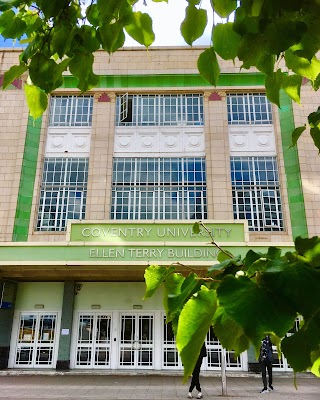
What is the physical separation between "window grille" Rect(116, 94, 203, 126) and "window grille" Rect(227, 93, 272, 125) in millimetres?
1445

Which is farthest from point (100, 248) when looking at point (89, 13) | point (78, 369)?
point (89, 13)

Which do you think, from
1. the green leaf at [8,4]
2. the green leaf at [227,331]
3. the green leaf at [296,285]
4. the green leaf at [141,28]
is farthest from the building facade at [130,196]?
the green leaf at [296,285]

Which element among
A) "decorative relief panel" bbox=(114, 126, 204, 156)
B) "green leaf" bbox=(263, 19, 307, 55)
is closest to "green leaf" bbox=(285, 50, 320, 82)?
"green leaf" bbox=(263, 19, 307, 55)

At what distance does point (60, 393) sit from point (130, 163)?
10.2 metres

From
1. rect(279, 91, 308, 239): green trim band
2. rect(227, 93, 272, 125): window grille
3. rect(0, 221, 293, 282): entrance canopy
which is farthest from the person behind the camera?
rect(227, 93, 272, 125): window grille

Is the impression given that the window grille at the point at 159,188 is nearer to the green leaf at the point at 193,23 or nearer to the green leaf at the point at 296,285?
the green leaf at the point at 193,23

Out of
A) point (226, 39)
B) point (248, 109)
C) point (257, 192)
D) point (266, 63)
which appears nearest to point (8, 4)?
point (226, 39)

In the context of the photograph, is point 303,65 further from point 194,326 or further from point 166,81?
point 166,81

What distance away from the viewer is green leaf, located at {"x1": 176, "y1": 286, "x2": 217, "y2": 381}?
0.63m

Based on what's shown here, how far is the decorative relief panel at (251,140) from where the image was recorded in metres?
17.9

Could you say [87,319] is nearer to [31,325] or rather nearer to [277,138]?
[31,325]

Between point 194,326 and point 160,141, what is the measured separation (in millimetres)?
17683

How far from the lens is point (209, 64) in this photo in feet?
3.97

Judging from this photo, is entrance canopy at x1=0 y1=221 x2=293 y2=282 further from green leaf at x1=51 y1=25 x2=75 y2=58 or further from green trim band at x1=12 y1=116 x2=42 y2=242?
green leaf at x1=51 y1=25 x2=75 y2=58
